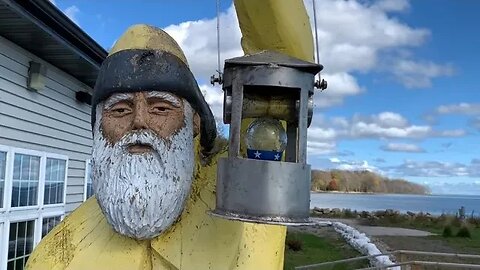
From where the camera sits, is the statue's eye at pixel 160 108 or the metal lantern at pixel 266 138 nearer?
the metal lantern at pixel 266 138

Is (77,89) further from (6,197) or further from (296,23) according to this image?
(296,23)

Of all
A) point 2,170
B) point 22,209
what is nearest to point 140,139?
point 2,170

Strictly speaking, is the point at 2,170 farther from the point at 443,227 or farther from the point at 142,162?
the point at 443,227

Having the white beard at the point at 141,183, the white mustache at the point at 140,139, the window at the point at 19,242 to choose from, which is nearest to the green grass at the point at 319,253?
the window at the point at 19,242

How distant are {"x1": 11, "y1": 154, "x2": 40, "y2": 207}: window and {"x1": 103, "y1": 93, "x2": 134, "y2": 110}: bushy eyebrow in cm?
442

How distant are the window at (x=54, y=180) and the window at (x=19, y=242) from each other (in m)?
0.53

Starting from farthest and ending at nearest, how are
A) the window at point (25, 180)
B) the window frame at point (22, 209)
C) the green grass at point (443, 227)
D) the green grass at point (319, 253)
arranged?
the green grass at point (443, 227)
the green grass at point (319, 253)
the window at point (25, 180)
the window frame at point (22, 209)

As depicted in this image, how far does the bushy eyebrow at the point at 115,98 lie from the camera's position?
2141 mm

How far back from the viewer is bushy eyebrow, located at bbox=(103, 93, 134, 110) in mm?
2141

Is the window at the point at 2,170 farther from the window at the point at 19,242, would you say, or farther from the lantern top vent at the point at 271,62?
the lantern top vent at the point at 271,62

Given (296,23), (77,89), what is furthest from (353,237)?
(296,23)

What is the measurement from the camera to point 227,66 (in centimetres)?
187

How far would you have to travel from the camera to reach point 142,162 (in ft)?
6.89

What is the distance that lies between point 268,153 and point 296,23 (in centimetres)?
65
